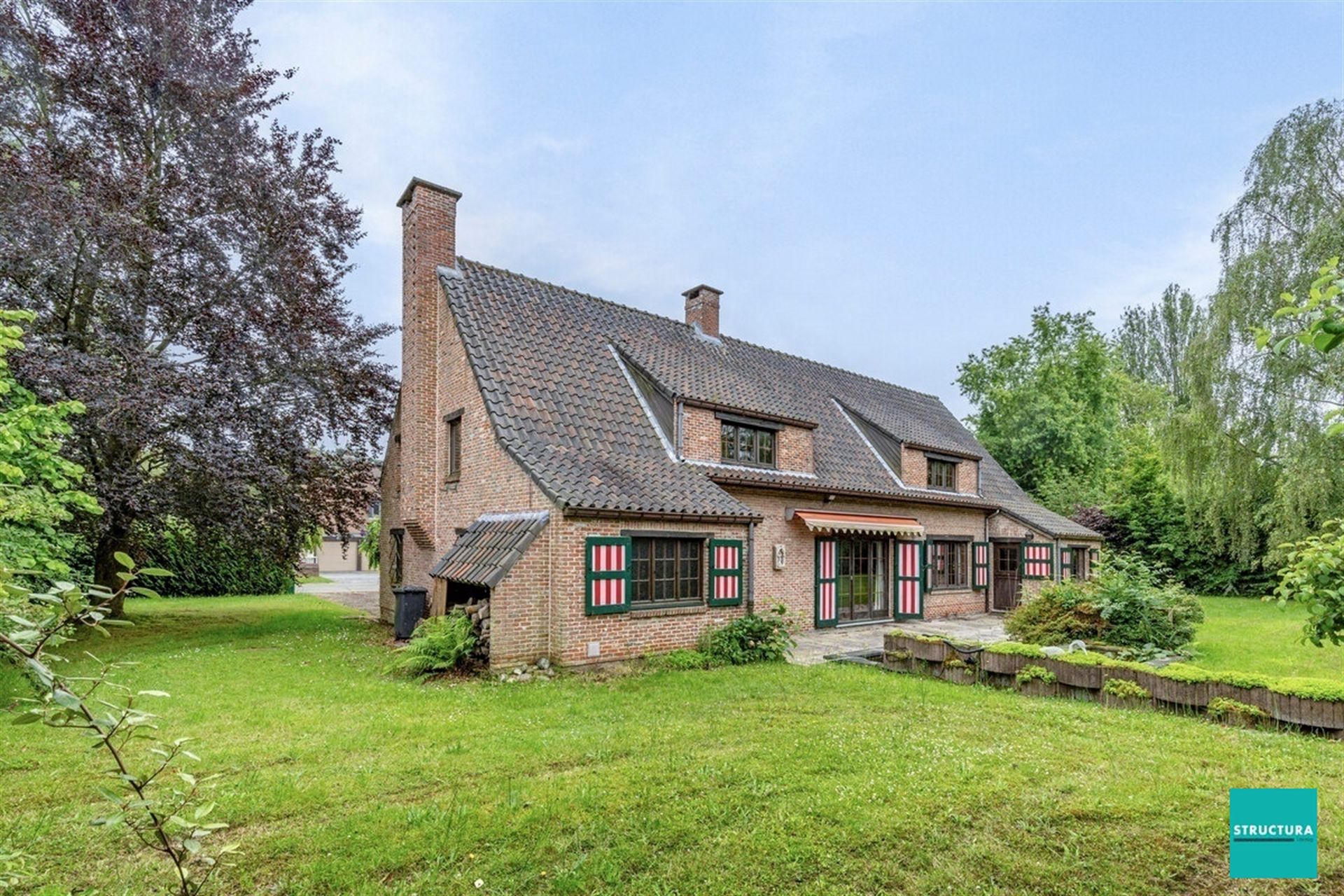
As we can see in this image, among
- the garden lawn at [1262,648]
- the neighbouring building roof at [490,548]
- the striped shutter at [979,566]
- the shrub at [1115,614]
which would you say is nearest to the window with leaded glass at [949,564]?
the striped shutter at [979,566]

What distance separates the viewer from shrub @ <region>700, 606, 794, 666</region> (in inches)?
458

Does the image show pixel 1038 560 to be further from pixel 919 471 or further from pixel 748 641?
pixel 748 641

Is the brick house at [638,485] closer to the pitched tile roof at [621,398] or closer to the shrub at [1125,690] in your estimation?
the pitched tile roof at [621,398]

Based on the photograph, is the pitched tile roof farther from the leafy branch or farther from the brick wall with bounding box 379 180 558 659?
the leafy branch

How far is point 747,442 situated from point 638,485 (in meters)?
4.34

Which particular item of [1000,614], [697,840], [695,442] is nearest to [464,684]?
[697,840]

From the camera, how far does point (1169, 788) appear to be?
18.5 feet

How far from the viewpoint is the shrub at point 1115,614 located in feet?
40.8

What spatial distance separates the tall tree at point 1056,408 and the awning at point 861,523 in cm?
1713

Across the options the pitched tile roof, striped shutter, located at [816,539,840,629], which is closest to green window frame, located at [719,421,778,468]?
the pitched tile roof

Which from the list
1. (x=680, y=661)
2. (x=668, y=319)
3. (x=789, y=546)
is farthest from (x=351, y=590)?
(x=680, y=661)

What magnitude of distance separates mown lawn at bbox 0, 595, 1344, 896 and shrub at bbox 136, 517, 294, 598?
691cm

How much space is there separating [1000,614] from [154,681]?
20011 mm

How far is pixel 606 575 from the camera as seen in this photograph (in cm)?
1099
